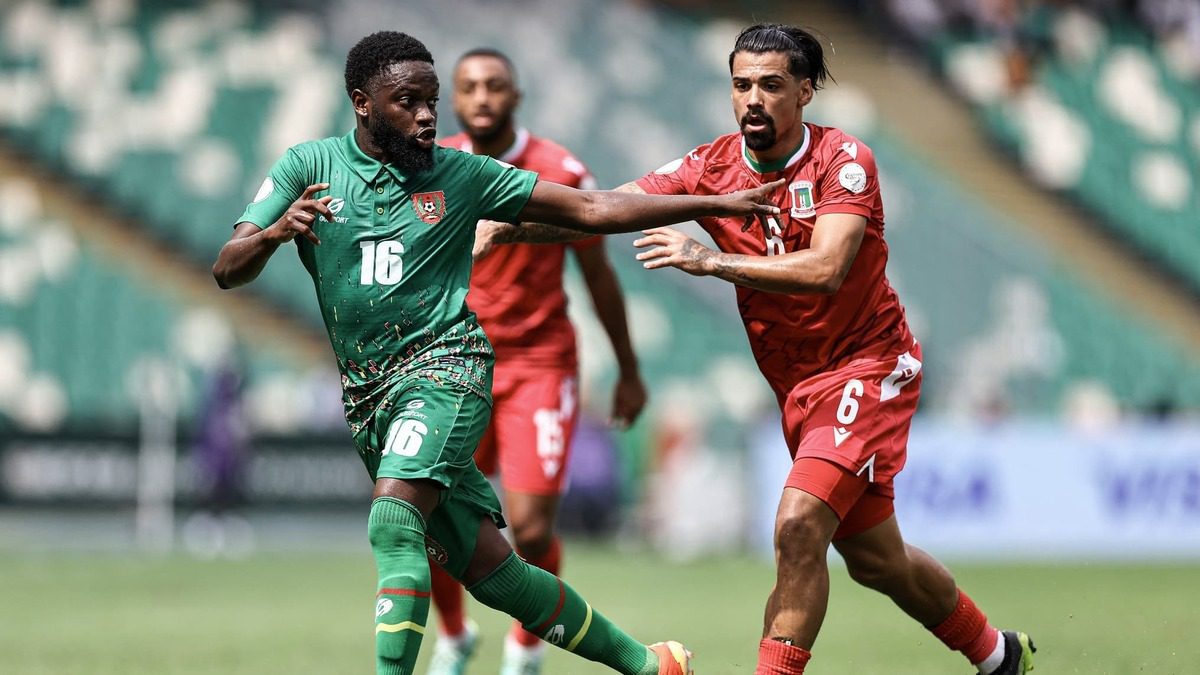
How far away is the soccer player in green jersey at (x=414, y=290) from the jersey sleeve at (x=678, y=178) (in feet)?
1.65

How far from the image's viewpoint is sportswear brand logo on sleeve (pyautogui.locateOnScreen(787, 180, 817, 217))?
6.55 meters

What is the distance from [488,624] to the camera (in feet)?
40.7

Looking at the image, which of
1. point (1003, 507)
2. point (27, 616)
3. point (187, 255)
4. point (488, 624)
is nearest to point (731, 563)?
point (1003, 507)

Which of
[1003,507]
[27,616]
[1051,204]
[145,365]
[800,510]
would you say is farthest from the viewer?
[1051,204]

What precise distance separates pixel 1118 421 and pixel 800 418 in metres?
12.6

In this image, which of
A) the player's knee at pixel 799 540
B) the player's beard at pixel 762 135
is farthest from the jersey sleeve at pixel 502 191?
the player's knee at pixel 799 540

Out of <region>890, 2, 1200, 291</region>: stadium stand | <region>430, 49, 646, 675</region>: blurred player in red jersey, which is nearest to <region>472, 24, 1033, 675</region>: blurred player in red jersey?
<region>430, 49, 646, 675</region>: blurred player in red jersey

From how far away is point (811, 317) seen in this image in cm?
670

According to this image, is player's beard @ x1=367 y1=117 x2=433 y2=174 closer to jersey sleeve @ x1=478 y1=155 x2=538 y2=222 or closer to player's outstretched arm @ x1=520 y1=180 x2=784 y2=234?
jersey sleeve @ x1=478 y1=155 x2=538 y2=222

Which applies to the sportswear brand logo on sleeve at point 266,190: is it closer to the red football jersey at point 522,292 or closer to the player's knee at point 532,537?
the red football jersey at point 522,292

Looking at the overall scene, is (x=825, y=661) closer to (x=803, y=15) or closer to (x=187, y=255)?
(x=187, y=255)

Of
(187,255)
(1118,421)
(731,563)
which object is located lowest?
(731,563)

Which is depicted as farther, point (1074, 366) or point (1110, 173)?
point (1110, 173)

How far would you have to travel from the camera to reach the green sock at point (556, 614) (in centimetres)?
636
